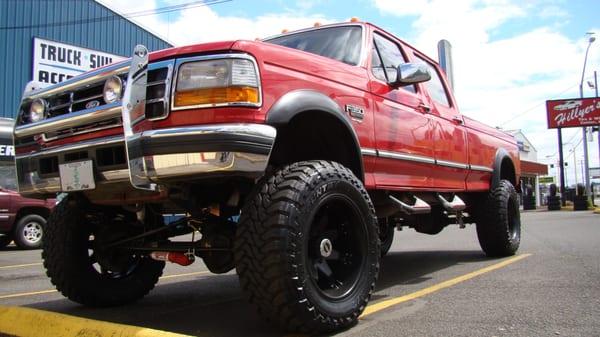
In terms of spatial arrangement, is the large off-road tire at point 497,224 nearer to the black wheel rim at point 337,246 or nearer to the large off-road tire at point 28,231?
the black wheel rim at point 337,246

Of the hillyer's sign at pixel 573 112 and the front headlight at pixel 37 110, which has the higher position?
the hillyer's sign at pixel 573 112

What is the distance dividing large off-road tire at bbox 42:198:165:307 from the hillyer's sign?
33.9 metres

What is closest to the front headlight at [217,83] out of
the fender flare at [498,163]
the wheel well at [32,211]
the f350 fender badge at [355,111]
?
the f350 fender badge at [355,111]

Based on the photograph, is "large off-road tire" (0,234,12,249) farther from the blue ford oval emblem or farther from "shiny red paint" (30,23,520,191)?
the blue ford oval emblem

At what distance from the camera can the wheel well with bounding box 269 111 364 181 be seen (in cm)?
359

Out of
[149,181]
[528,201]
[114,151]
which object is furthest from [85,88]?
[528,201]

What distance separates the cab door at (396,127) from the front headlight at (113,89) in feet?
6.09

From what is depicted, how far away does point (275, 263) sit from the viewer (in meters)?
2.83

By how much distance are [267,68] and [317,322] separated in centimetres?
147

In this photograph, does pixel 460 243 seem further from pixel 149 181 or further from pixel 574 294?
pixel 149 181

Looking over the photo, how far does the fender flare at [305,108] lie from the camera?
311 centimetres

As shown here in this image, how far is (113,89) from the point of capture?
3.35m

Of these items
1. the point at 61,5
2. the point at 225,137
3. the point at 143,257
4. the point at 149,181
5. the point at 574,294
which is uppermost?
the point at 61,5

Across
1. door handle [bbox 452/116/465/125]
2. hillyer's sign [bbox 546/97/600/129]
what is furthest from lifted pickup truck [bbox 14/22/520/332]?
hillyer's sign [bbox 546/97/600/129]
